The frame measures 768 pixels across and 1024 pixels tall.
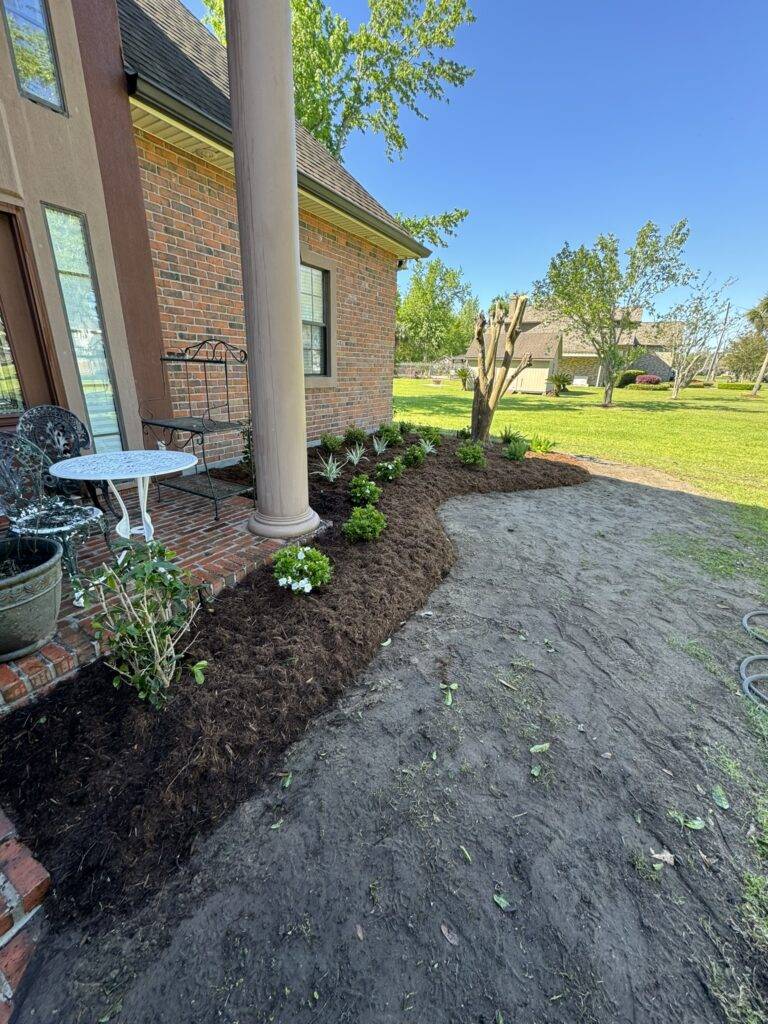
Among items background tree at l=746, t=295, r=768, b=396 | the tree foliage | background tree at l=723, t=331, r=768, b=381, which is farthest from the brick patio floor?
background tree at l=723, t=331, r=768, b=381

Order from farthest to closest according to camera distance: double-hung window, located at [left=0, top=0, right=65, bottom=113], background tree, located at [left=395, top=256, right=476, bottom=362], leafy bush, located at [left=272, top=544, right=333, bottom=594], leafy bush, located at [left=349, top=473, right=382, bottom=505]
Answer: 1. background tree, located at [left=395, top=256, right=476, bottom=362]
2. leafy bush, located at [left=349, top=473, right=382, bottom=505]
3. double-hung window, located at [left=0, top=0, right=65, bottom=113]
4. leafy bush, located at [left=272, top=544, right=333, bottom=594]

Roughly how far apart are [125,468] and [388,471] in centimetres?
324

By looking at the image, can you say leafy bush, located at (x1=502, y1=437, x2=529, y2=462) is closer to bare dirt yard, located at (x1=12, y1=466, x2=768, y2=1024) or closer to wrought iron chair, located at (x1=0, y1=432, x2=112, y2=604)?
bare dirt yard, located at (x1=12, y1=466, x2=768, y2=1024)

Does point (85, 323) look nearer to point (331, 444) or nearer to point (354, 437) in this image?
point (331, 444)

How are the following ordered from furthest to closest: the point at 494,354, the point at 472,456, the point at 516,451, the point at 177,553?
1. the point at 494,354
2. the point at 516,451
3. the point at 472,456
4. the point at 177,553

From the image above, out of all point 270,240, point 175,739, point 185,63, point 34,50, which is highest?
point 185,63

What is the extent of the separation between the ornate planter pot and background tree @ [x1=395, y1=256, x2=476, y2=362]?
126 ft

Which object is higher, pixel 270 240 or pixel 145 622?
pixel 270 240

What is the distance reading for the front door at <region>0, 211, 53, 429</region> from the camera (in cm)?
313

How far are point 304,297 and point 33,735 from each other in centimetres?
599

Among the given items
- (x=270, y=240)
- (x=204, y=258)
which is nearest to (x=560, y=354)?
(x=204, y=258)

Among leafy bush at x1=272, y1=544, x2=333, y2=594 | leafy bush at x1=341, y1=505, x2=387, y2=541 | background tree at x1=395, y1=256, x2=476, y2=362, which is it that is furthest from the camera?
background tree at x1=395, y1=256, x2=476, y2=362

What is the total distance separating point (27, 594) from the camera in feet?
6.16

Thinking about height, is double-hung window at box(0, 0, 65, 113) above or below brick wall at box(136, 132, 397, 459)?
above
